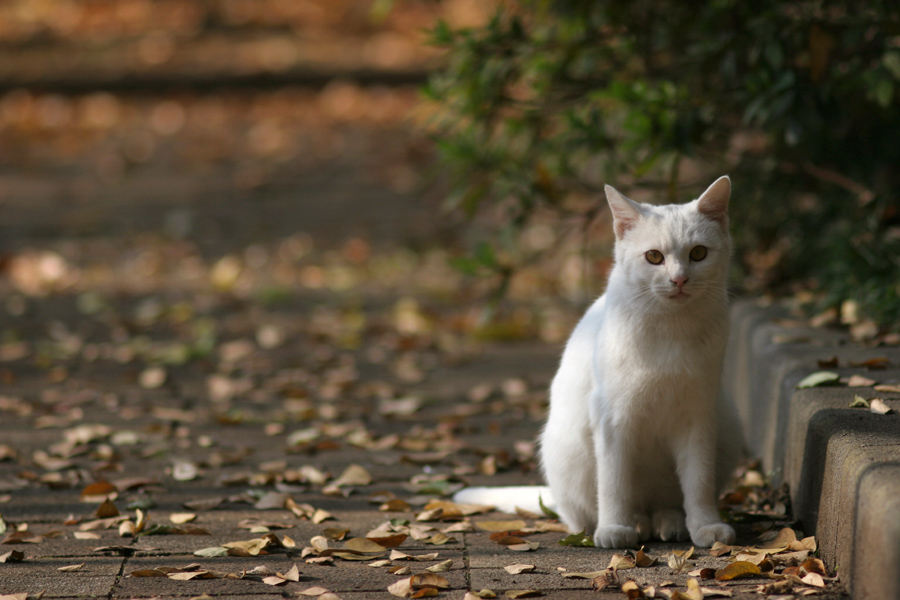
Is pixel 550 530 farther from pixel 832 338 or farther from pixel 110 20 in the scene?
pixel 110 20

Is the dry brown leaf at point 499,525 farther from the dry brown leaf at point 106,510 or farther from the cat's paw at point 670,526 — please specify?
the dry brown leaf at point 106,510

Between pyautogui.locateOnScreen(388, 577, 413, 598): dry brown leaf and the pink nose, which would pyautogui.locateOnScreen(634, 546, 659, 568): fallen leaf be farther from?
the pink nose

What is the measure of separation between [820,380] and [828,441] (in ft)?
1.76

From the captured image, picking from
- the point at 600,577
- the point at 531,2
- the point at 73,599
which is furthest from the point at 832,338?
the point at 73,599

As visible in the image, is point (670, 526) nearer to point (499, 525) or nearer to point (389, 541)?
point (499, 525)

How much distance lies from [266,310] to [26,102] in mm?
7762

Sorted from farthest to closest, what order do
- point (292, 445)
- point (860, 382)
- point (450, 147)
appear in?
1. point (450, 147)
2. point (292, 445)
3. point (860, 382)

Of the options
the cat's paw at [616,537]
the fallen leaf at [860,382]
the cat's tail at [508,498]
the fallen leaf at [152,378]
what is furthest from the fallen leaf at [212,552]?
the fallen leaf at [152,378]

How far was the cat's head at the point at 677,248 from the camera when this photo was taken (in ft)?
9.65

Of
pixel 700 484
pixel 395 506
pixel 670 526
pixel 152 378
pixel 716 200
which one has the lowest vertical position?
pixel 670 526

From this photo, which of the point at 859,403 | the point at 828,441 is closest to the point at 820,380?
the point at 859,403

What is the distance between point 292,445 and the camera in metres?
4.43

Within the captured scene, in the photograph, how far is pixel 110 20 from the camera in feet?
55.9

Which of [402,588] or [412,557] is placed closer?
[402,588]
